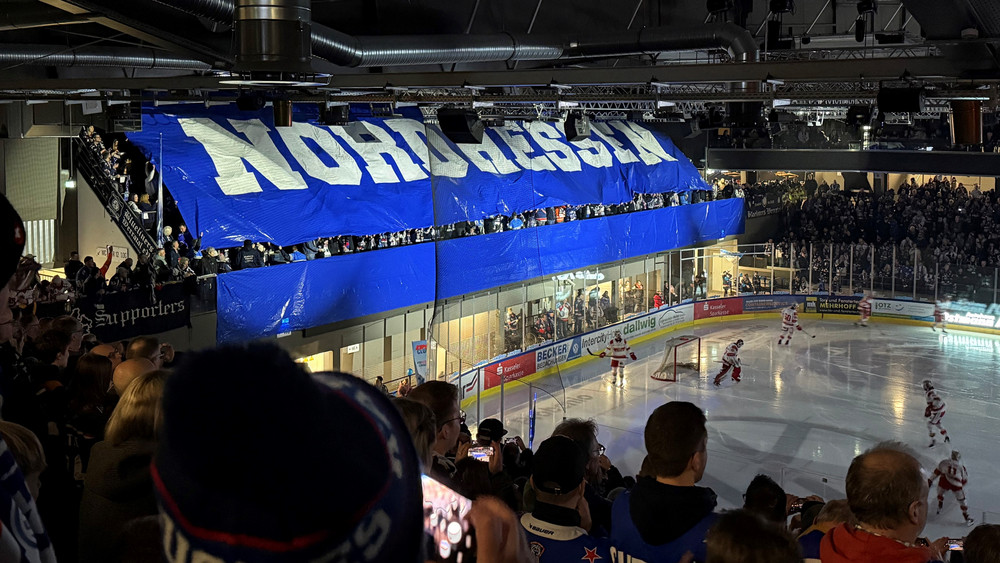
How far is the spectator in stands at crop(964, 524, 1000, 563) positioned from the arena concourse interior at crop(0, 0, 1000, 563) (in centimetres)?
1

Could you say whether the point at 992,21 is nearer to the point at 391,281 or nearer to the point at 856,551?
the point at 856,551

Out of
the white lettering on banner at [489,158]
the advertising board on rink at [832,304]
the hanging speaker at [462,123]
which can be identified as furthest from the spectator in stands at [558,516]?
the advertising board on rink at [832,304]

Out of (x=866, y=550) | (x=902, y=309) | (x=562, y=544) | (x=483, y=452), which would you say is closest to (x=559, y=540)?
(x=562, y=544)

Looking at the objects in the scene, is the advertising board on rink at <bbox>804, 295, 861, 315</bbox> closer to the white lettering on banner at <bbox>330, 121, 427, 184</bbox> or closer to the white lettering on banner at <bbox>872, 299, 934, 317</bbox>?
the white lettering on banner at <bbox>872, 299, 934, 317</bbox>

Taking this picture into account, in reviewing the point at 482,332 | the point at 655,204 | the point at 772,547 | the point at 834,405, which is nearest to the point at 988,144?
the point at 655,204

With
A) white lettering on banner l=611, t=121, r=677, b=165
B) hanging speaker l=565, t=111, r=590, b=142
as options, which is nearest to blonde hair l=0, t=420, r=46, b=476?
hanging speaker l=565, t=111, r=590, b=142

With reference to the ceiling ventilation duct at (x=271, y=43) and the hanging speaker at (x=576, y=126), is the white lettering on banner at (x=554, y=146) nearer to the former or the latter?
the hanging speaker at (x=576, y=126)

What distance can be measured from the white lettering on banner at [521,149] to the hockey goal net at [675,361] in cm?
666

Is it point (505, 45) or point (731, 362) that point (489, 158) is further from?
point (505, 45)

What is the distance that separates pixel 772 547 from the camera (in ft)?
7.55

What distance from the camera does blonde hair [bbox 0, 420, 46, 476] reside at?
2.26 m

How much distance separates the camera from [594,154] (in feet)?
100

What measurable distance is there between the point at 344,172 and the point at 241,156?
2743 mm

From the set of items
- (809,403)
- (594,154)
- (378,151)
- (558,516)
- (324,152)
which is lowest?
(809,403)
